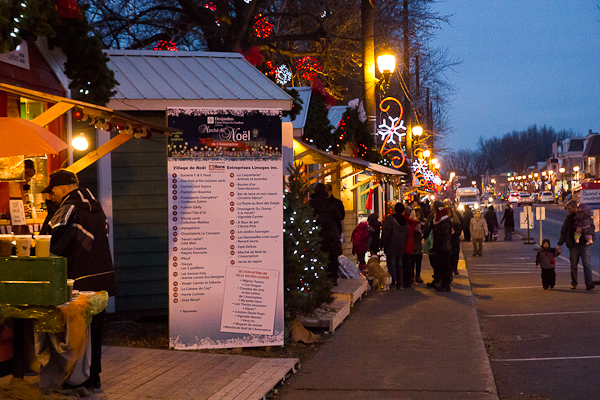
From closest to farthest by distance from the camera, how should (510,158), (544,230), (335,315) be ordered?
1. (335,315)
2. (544,230)
3. (510,158)

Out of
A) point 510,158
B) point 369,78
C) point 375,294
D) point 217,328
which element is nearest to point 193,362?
point 217,328

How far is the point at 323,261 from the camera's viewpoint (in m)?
8.70

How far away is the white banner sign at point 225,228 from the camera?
754cm

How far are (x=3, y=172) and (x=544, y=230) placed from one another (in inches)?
1315

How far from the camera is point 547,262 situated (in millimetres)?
13625

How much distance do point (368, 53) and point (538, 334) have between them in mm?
9067

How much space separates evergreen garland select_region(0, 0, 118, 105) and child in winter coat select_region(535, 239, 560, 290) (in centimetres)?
942

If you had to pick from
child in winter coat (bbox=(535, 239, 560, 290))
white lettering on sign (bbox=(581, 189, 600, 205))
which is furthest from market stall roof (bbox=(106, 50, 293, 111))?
white lettering on sign (bbox=(581, 189, 600, 205))

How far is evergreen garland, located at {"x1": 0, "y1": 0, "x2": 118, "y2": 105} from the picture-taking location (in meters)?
6.45

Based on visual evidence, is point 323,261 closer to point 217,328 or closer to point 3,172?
point 217,328

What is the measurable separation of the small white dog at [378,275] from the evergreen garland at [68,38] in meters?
7.74

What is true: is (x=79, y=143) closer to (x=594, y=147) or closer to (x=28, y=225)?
(x=28, y=225)

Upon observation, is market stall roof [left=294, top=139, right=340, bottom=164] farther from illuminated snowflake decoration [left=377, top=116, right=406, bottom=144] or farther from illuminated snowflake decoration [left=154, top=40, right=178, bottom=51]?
illuminated snowflake decoration [left=377, top=116, right=406, bottom=144]

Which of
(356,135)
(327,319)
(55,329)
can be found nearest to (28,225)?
(55,329)
